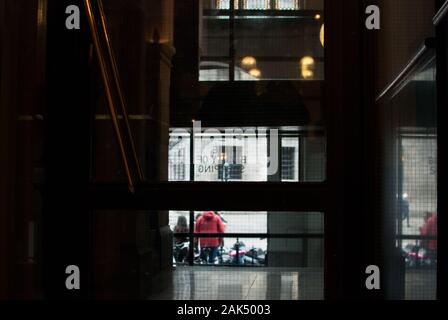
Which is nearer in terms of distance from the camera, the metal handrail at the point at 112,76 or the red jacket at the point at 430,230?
the red jacket at the point at 430,230

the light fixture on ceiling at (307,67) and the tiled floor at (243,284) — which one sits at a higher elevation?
the light fixture on ceiling at (307,67)

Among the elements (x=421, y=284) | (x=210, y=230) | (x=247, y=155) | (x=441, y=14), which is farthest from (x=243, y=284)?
(x=441, y=14)

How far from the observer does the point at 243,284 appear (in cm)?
284

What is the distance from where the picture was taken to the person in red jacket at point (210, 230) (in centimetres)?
284

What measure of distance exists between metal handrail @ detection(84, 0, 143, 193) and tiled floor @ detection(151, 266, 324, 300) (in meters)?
0.46

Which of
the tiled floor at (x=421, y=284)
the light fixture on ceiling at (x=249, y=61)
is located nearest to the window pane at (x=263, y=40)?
the light fixture on ceiling at (x=249, y=61)

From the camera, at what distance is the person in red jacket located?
2838 millimetres

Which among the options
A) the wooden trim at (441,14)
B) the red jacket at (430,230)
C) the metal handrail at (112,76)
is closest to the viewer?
the wooden trim at (441,14)

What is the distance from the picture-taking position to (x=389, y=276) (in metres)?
2.73

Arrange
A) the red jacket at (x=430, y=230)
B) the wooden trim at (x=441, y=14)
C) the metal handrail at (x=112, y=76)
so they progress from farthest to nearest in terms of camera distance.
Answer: the metal handrail at (x=112, y=76), the red jacket at (x=430, y=230), the wooden trim at (x=441, y=14)

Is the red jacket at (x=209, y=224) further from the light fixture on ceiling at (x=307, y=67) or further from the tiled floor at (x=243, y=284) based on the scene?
the light fixture on ceiling at (x=307, y=67)

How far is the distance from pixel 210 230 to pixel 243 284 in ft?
0.88

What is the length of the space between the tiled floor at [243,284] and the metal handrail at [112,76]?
1.52 feet

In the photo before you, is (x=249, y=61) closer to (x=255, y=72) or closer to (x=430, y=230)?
(x=255, y=72)
